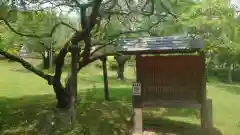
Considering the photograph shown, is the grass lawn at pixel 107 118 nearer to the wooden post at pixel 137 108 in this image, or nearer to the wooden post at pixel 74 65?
the wooden post at pixel 137 108

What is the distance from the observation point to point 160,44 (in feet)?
30.5

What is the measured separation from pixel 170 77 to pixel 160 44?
56.0 inches

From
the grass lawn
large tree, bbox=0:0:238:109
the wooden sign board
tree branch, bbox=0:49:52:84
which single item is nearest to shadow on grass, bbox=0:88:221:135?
the grass lawn

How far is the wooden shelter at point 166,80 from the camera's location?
9.70 m

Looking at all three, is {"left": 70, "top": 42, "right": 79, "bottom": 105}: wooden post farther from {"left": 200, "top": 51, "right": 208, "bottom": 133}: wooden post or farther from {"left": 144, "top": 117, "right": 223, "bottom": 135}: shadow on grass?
{"left": 200, "top": 51, "right": 208, "bottom": 133}: wooden post

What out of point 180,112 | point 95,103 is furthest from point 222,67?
point 95,103

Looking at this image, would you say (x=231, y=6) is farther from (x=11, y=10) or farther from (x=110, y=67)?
(x=110, y=67)

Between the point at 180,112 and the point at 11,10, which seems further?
the point at 180,112

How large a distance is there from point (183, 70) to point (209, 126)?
6.55 ft

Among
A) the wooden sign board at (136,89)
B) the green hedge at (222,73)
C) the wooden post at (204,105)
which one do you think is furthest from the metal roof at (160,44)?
the green hedge at (222,73)

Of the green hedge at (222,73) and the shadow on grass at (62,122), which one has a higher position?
the shadow on grass at (62,122)

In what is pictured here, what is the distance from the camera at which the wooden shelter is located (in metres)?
9.70

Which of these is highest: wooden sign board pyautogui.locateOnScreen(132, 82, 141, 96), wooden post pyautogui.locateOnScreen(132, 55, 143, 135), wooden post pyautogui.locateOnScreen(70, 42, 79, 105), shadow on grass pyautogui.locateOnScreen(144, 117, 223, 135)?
wooden post pyautogui.locateOnScreen(70, 42, 79, 105)

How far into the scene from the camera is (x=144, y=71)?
10.3 meters
